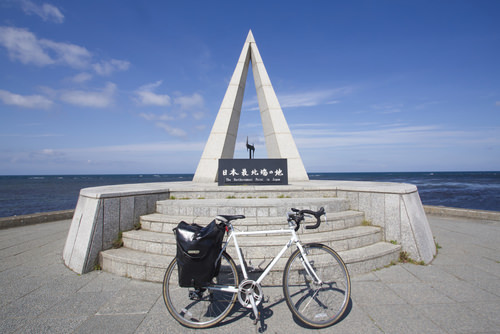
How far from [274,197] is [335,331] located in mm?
4327

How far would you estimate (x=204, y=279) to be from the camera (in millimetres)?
2598

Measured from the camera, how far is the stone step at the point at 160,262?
3844 millimetres

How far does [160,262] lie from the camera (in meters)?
3.92

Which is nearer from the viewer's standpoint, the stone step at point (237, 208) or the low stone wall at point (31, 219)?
the stone step at point (237, 208)

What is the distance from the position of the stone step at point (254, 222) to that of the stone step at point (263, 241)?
14cm

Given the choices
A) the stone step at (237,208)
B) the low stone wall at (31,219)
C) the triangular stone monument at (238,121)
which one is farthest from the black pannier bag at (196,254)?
→ the low stone wall at (31,219)

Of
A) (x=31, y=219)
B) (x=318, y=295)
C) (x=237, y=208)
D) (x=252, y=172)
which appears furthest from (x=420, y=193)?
(x=31, y=219)

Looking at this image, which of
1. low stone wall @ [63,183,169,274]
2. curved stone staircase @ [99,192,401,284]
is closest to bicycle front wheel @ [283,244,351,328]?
curved stone staircase @ [99,192,401,284]

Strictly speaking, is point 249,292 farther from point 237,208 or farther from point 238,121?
point 238,121

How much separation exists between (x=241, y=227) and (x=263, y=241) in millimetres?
704

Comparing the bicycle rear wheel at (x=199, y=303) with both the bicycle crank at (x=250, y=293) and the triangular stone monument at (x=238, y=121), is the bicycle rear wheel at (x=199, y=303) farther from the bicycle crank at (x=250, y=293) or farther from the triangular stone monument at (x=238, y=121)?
the triangular stone monument at (x=238, y=121)

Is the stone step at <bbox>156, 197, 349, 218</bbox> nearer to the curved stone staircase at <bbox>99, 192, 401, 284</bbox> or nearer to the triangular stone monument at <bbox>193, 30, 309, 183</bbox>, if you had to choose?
the curved stone staircase at <bbox>99, 192, 401, 284</bbox>

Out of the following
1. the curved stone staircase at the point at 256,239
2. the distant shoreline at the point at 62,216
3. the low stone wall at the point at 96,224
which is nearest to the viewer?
the curved stone staircase at the point at 256,239

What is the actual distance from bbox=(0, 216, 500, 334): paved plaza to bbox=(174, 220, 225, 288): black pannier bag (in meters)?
0.70
